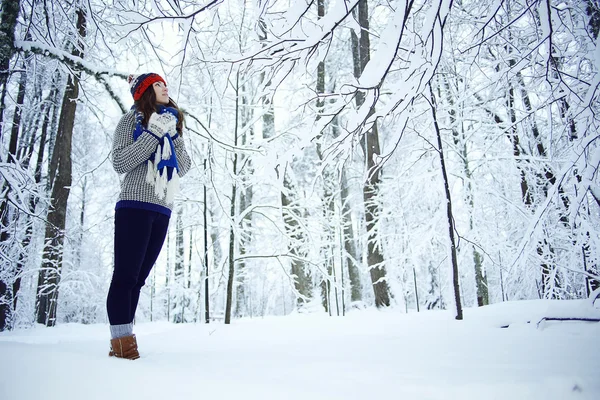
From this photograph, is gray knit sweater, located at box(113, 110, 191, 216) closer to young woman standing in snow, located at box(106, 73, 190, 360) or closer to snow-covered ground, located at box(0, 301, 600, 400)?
young woman standing in snow, located at box(106, 73, 190, 360)

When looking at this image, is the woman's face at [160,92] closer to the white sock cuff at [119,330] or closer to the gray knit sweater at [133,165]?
the gray knit sweater at [133,165]

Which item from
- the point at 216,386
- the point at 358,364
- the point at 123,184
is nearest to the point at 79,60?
the point at 123,184

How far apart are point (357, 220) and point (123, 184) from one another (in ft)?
45.7

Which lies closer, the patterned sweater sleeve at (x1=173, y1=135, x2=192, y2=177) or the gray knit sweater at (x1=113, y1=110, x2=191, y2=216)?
the gray knit sweater at (x1=113, y1=110, x2=191, y2=216)

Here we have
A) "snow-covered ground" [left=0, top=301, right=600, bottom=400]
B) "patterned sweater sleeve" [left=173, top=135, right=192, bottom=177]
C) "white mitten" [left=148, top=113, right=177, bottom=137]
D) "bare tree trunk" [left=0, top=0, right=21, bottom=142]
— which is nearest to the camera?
"snow-covered ground" [left=0, top=301, right=600, bottom=400]

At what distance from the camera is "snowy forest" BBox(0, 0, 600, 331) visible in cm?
183

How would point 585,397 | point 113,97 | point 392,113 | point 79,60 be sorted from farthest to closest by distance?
point 113,97 < point 79,60 < point 392,113 < point 585,397

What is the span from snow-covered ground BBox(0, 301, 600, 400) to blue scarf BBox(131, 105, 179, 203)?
88cm

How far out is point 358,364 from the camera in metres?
1.53

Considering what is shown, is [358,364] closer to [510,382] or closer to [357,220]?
[510,382]

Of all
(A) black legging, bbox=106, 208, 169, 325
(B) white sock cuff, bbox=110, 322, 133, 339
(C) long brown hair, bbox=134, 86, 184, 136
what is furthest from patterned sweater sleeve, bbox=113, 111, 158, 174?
(B) white sock cuff, bbox=110, 322, 133, 339

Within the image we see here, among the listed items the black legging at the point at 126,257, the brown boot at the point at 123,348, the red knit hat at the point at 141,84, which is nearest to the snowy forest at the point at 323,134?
the red knit hat at the point at 141,84

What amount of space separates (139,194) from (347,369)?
1384 millimetres

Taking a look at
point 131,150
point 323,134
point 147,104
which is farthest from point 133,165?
point 323,134
